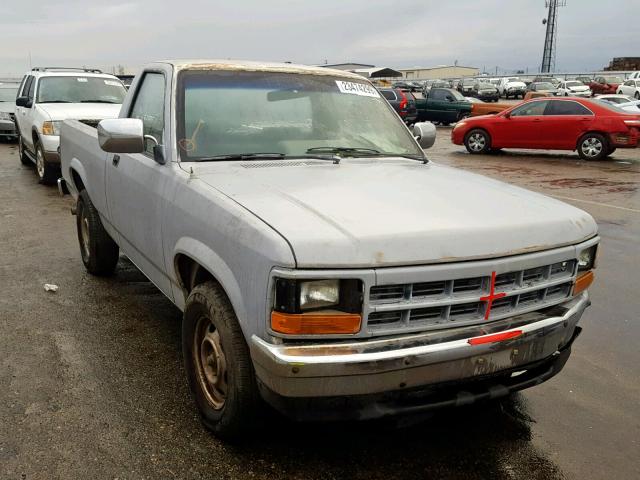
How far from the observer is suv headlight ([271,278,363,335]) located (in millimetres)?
2260

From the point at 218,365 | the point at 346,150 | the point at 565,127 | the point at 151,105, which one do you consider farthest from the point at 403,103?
the point at 218,365

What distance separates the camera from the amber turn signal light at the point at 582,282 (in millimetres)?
2910

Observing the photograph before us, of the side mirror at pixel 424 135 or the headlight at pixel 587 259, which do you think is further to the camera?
the side mirror at pixel 424 135

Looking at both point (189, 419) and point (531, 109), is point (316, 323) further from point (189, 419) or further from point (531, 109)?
point (531, 109)

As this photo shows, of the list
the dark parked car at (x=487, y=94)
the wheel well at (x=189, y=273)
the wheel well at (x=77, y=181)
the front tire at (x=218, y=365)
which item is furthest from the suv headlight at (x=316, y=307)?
the dark parked car at (x=487, y=94)

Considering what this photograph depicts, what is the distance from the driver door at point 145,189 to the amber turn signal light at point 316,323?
131cm

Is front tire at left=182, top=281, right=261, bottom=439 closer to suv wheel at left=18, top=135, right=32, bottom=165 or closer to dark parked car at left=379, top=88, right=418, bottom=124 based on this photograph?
suv wheel at left=18, top=135, right=32, bottom=165

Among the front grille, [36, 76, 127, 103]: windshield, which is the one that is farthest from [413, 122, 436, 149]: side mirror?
[36, 76, 127, 103]: windshield

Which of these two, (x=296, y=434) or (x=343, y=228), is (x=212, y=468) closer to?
(x=296, y=434)

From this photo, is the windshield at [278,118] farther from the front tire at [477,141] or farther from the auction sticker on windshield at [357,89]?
the front tire at [477,141]

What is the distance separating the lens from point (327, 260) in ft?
7.34

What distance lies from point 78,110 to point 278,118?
7.48 m

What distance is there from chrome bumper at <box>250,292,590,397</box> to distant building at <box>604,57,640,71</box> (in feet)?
233

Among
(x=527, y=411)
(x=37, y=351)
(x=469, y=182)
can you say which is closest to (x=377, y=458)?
(x=527, y=411)
